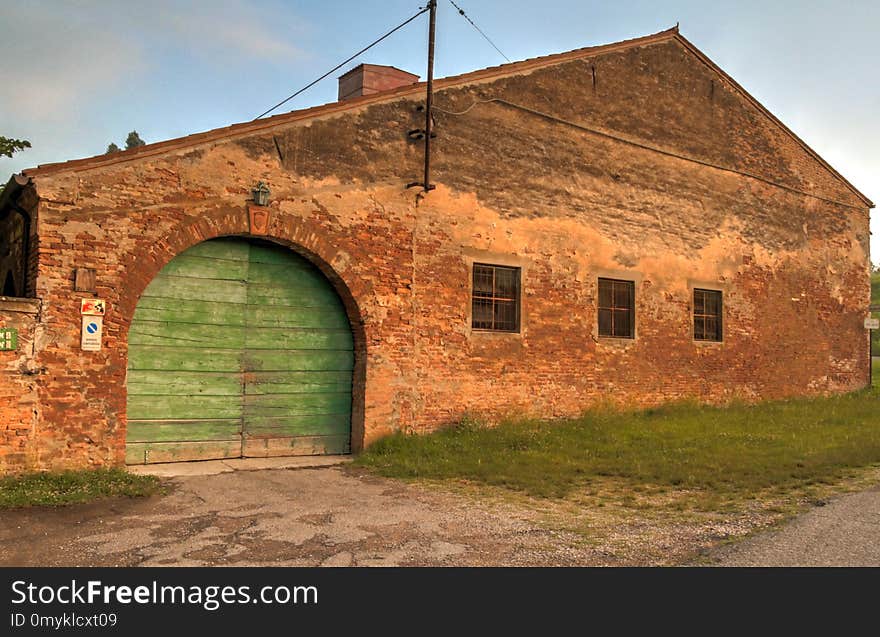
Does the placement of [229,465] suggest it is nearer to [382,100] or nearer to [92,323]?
[92,323]

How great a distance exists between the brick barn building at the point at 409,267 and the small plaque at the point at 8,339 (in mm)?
14

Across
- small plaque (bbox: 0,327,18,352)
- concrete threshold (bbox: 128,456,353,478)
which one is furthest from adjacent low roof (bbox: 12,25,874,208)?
concrete threshold (bbox: 128,456,353,478)

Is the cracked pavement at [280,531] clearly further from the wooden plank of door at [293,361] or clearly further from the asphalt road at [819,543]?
the wooden plank of door at [293,361]

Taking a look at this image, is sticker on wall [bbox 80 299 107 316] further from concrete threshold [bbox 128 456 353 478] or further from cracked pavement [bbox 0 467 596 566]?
cracked pavement [bbox 0 467 596 566]

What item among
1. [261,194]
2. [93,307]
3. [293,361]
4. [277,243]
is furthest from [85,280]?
[293,361]

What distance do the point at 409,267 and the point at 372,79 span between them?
21.0 feet

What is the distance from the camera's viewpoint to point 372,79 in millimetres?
15648

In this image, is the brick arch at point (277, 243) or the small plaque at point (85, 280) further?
the brick arch at point (277, 243)

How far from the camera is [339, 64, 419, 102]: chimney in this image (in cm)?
1558

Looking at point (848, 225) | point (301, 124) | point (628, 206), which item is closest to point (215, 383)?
point (301, 124)

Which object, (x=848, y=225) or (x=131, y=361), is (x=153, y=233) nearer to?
(x=131, y=361)

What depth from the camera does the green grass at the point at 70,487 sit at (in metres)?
7.16

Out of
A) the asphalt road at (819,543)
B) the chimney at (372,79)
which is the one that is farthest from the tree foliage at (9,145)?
the asphalt road at (819,543)

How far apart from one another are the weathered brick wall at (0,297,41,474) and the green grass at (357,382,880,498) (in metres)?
3.88
